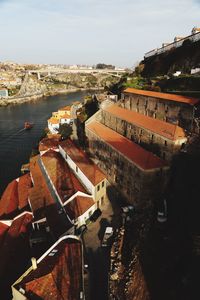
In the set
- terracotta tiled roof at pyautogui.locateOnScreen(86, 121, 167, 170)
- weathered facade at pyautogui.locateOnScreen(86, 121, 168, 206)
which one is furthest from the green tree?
weathered facade at pyautogui.locateOnScreen(86, 121, 168, 206)

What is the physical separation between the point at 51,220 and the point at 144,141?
38.5 feet

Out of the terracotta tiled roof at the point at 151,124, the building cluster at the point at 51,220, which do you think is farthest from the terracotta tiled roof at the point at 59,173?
the terracotta tiled roof at the point at 151,124

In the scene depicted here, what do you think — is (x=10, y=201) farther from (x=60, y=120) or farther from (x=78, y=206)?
(x=60, y=120)

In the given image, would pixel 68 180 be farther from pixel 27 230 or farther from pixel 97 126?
pixel 97 126

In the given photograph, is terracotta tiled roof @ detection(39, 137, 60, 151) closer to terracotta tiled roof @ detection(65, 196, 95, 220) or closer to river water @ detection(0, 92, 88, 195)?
river water @ detection(0, 92, 88, 195)

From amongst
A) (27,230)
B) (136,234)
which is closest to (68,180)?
(27,230)

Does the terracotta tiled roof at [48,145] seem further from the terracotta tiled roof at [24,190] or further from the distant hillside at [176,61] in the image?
the distant hillside at [176,61]

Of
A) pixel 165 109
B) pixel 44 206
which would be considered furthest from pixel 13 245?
pixel 165 109

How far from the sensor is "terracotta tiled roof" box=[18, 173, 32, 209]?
90.7 ft

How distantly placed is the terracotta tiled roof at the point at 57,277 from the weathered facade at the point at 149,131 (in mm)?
11607

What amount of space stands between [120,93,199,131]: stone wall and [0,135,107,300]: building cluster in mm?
8450

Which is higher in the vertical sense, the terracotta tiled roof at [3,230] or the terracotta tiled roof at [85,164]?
the terracotta tiled roof at [85,164]

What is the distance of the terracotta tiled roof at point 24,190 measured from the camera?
27656 mm

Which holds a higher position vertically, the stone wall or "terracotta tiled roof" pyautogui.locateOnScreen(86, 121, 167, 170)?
the stone wall
